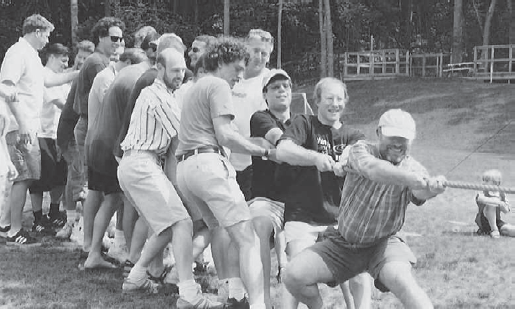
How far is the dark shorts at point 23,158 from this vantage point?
8578 millimetres

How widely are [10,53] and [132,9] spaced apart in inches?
1186

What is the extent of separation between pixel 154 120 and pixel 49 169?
3.35 m

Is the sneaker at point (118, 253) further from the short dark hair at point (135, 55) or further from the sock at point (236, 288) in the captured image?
the sock at point (236, 288)

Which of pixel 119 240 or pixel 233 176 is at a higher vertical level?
pixel 233 176

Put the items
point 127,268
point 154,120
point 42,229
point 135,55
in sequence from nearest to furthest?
point 154,120 → point 127,268 → point 135,55 → point 42,229

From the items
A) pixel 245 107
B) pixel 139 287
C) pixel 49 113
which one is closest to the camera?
Result: pixel 139 287

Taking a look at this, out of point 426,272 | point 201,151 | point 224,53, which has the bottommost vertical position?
point 426,272

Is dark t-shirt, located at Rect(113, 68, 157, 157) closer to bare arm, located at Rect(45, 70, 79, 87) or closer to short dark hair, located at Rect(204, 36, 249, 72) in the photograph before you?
short dark hair, located at Rect(204, 36, 249, 72)

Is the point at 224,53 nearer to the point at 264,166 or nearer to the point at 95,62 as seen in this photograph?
the point at 264,166

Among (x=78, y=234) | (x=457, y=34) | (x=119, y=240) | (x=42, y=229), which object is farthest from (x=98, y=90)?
(x=457, y=34)

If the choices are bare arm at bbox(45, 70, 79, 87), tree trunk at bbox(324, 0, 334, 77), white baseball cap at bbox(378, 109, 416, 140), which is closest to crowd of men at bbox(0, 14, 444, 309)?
white baseball cap at bbox(378, 109, 416, 140)

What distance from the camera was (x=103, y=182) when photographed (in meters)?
7.43

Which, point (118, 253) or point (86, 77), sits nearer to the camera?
point (118, 253)

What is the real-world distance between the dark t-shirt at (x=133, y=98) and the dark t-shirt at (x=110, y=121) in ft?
0.93
